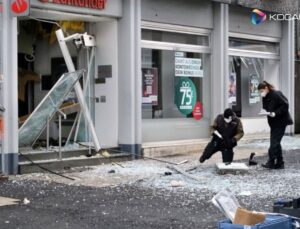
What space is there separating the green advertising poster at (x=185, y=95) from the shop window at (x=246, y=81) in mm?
1731

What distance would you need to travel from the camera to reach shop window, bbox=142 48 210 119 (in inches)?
563

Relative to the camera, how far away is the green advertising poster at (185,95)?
15.1 m

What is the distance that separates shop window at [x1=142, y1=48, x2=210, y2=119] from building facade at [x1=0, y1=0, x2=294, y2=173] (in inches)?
1.0

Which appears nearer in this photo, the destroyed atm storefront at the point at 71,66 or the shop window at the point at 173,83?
the destroyed atm storefront at the point at 71,66

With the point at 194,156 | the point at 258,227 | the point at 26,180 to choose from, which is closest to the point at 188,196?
the point at 26,180

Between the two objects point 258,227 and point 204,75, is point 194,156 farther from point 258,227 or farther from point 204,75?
point 258,227

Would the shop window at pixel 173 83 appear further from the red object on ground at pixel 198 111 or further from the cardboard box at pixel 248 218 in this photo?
the cardboard box at pixel 248 218

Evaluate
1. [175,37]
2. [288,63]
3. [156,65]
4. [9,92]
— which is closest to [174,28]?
[175,37]

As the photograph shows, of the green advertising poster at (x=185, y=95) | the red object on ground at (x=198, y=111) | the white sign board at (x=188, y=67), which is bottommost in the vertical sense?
the red object on ground at (x=198, y=111)

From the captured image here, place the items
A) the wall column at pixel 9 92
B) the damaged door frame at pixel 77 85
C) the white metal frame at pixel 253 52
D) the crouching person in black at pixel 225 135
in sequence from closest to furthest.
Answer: the wall column at pixel 9 92
the crouching person in black at pixel 225 135
the damaged door frame at pixel 77 85
the white metal frame at pixel 253 52

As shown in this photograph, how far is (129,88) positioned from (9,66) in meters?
3.12

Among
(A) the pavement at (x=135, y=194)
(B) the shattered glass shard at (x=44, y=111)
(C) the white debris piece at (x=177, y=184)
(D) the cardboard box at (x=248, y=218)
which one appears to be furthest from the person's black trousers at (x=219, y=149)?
(D) the cardboard box at (x=248, y=218)

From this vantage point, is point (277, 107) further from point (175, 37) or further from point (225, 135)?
point (175, 37)

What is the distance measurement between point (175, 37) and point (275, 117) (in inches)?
171
